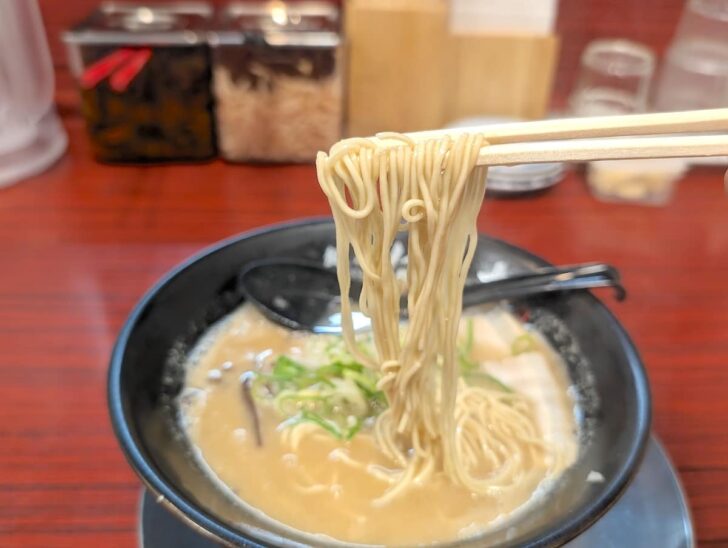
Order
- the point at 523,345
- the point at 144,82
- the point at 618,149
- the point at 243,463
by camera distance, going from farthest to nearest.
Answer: the point at 144,82, the point at 523,345, the point at 243,463, the point at 618,149

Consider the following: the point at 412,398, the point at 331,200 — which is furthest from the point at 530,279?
the point at 331,200

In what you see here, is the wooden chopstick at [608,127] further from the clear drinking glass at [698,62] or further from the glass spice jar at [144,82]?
the clear drinking glass at [698,62]

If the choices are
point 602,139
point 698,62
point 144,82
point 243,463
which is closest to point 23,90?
point 144,82

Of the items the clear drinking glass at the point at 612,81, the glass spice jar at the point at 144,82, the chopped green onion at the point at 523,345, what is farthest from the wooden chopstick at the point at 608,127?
the clear drinking glass at the point at 612,81

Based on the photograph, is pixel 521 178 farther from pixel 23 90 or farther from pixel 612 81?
pixel 23 90

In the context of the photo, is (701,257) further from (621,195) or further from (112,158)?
(112,158)
